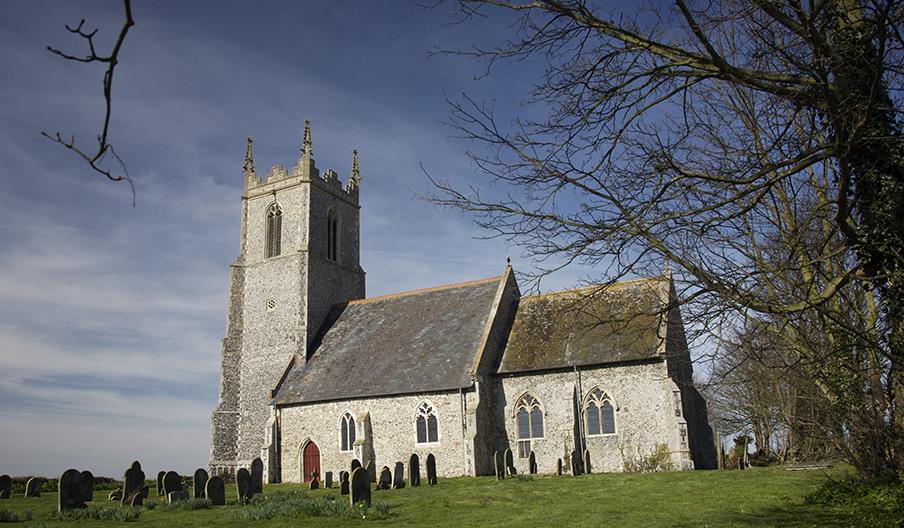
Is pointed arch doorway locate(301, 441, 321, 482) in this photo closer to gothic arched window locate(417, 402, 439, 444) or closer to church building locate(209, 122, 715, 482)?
church building locate(209, 122, 715, 482)

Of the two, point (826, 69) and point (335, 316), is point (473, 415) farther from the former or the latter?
point (826, 69)

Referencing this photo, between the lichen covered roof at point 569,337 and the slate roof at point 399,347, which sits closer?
the lichen covered roof at point 569,337

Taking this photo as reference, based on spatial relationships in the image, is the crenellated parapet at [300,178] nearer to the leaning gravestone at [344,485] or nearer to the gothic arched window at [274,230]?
the gothic arched window at [274,230]

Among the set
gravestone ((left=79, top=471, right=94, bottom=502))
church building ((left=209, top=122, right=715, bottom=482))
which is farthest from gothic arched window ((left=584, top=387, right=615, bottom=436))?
gravestone ((left=79, top=471, right=94, bottom=502))

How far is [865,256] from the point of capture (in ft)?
25.6

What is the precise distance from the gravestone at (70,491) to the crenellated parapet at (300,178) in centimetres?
2299

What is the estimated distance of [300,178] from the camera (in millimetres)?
37906

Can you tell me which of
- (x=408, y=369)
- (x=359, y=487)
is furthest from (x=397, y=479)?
(x=408, y=369)

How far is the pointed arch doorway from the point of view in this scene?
30.6 metres

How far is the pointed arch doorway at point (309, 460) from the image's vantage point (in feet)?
100

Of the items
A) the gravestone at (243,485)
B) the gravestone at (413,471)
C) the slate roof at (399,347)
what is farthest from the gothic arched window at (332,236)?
the gravestone at (243,485)

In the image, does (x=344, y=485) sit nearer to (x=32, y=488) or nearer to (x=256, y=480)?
(x=256, y=480)

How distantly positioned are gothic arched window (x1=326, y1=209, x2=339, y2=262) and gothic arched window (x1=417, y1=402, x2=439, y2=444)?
12.6 meters

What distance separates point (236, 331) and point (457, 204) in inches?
1225
